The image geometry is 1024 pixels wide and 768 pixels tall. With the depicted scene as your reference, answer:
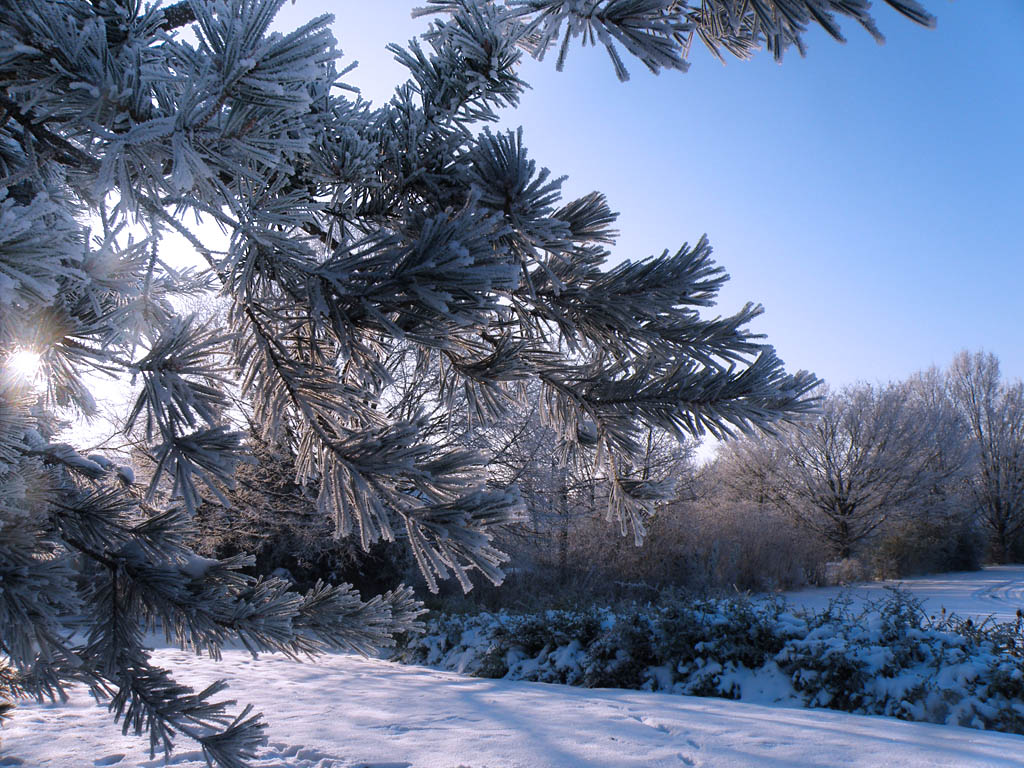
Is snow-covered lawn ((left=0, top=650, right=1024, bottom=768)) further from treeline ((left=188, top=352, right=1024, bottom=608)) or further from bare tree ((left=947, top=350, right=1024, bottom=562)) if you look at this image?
bare tree ((left=947, top=350, right=1024, bottom=562))

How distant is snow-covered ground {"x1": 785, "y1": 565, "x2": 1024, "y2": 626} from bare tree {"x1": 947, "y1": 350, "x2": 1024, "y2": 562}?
6.08 metres

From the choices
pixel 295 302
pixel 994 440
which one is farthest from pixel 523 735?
pixel 994 440

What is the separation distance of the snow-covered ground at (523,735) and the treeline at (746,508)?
1.47m

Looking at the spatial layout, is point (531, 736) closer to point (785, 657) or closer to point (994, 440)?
point (785, 657)

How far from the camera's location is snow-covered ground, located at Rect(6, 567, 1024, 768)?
3059 mm

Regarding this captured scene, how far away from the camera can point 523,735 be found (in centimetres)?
350

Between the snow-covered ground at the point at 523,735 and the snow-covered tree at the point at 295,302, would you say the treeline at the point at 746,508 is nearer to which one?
the snow-covered tree at the point at 295,302

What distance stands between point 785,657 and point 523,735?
328 centimetres

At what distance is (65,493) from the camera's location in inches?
89.7

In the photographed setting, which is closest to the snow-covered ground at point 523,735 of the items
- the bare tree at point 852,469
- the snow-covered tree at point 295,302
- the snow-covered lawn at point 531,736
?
the snow-covered lawn at point 531,736

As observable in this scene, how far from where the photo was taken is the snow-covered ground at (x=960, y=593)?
10.2 meters

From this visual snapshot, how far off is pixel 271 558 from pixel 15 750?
31.3ft

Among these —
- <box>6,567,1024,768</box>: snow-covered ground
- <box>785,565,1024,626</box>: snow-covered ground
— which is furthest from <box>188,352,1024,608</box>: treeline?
<box>6,567,1024,768</box>: snow-covered ground

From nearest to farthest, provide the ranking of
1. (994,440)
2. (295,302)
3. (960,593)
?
(295,302)
(960,593)
(994,440)
